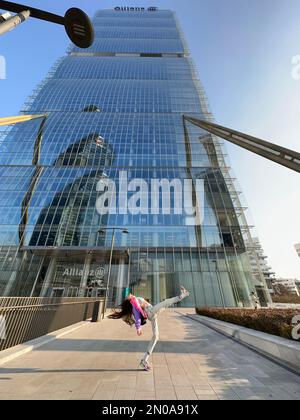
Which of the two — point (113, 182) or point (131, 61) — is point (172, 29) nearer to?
point (131, 61)

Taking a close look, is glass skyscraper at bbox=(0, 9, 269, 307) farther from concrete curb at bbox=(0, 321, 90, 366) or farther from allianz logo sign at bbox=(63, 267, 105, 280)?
concrete curb at bbox=(0, 321, 90, 366)

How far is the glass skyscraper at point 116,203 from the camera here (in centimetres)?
2756

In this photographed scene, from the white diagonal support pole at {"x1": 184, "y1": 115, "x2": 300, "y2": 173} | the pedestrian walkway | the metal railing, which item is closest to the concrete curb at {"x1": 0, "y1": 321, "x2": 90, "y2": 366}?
the pedestrian walkway

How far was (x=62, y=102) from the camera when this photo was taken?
5231 cm

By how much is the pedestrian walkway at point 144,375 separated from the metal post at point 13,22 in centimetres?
670

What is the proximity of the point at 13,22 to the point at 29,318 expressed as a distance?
8.65 metres

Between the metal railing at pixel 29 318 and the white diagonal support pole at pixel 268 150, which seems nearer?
the metal railing at pixel 29 318

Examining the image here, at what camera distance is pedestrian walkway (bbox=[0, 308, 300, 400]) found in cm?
366

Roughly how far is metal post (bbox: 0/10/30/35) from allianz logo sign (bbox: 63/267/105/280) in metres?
27.5

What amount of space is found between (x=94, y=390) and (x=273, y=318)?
6416mm

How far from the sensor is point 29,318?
780cm

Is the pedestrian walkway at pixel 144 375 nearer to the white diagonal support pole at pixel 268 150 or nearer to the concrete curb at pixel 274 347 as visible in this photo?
the concrete curb at pixel 274 347

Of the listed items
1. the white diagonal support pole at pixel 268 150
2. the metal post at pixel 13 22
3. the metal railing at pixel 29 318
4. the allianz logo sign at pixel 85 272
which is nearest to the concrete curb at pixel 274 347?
the white diagonal support pole at pixel 268 150

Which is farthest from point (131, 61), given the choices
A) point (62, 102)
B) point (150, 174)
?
point (150, 174)
